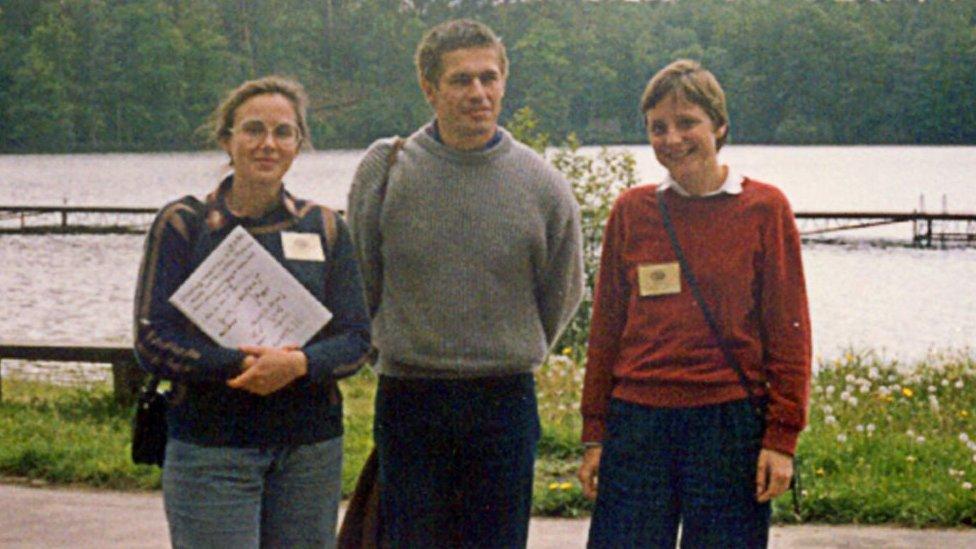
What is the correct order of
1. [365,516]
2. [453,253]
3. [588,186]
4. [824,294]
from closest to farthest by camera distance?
[453,253], [365,516], [588,186], [824,294]

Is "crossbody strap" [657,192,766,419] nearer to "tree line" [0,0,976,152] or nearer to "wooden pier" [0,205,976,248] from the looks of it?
"wooden pier" [0,205,976,248]

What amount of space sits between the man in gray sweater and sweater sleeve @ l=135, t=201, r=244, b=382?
52 centimetres

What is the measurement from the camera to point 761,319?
3236 mm

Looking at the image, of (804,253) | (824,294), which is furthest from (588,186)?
(804,253)

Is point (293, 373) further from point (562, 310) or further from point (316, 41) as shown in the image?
point (316, 41)

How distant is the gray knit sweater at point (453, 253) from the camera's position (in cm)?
345

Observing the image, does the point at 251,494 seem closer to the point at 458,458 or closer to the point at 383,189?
the point at 458,458

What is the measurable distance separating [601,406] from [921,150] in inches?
5377

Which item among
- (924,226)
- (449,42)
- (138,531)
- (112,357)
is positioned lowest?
(924,226)

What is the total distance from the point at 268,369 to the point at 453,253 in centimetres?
59

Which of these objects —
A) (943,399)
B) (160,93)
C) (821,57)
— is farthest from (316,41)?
(943,399)

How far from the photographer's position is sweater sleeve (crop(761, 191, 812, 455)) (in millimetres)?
3182

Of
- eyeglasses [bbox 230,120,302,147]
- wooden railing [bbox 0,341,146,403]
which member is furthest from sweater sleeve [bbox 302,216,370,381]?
wooden railing [bbox 0,341,146,403]

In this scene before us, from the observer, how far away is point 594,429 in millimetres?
3389
